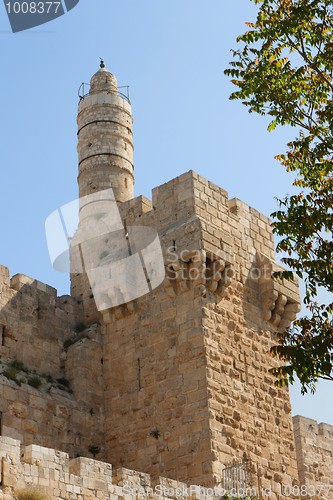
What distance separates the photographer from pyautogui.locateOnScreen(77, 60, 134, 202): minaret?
19.3 m

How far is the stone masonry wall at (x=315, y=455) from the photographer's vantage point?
745 inches

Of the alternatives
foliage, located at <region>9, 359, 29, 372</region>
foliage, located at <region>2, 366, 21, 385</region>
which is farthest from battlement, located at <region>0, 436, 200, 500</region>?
foliage, located at <region>9, 359, 29, 372</region>

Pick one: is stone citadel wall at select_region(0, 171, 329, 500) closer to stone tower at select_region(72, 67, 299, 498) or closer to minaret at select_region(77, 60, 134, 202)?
stone tower at select_region(72, 67, 299, 498)

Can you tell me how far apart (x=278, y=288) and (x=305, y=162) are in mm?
4476

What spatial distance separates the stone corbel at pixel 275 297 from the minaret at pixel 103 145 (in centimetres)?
281

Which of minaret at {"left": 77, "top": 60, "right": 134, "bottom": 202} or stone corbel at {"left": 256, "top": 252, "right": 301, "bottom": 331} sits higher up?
minaret at {"left": 77, "top": 60, "right": 134, "bottom": 202}

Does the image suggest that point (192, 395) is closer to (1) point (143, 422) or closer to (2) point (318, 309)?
(1) point (143, 422)

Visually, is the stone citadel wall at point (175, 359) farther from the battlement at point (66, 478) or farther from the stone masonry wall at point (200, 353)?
the battlement at point (66, 478)

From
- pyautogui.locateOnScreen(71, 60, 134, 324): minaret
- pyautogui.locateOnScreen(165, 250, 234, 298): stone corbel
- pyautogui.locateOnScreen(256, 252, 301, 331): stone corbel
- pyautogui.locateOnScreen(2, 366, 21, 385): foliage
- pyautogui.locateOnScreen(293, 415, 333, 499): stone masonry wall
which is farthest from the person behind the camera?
pyautogui.locateOnScreen(71, 60, 134, 324): minaret

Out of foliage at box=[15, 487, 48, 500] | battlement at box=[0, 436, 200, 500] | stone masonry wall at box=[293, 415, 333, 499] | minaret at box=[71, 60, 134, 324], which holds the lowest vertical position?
foliage at box=[15, 487, 48, 500]

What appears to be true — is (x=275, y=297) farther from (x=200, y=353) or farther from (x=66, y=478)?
(x=66, y=478)

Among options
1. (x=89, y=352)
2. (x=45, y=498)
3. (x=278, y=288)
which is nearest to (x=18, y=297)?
(x=89, y=352)

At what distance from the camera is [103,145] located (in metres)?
19.6

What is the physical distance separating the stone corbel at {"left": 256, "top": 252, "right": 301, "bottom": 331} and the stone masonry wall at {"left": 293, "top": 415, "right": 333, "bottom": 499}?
276cm
